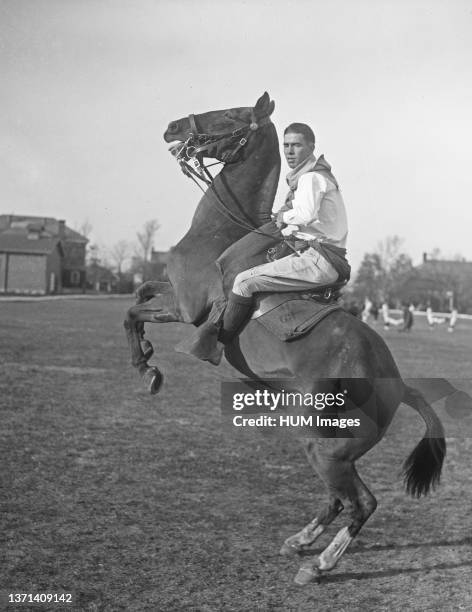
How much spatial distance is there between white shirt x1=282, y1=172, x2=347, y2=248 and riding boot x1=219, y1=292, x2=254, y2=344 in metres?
0.63

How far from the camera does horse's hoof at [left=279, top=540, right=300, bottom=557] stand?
246 inches

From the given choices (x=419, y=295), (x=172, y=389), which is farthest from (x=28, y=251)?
(x=172, y=389)

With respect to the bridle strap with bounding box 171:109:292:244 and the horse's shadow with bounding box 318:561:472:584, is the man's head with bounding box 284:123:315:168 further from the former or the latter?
the horse's shadow with bounding box 318:561:472:584

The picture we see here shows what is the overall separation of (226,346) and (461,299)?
259 feet

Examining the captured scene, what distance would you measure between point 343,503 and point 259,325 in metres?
1.50

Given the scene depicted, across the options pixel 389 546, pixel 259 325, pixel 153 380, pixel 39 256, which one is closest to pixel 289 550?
pixel 389 546

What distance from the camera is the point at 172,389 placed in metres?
14.9

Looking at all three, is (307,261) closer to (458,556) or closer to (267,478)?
(458,556)

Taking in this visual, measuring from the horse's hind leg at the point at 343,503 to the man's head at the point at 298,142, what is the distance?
225 cm

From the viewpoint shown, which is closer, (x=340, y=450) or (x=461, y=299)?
(x=340, y=450)

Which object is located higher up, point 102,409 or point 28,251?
point 28,251

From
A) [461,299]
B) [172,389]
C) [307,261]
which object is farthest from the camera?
[461,299]

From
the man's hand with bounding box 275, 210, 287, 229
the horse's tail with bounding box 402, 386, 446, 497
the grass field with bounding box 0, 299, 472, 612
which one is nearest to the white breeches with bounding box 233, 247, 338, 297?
the man's hand with bounding box 275, 210, 287, 229

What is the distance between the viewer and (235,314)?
5.35 m
